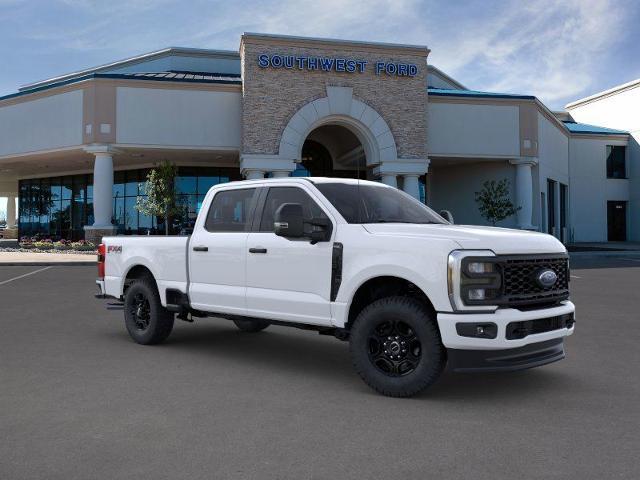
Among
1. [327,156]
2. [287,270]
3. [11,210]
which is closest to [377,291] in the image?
[287,270]

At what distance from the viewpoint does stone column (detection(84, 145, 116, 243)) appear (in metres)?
29.4

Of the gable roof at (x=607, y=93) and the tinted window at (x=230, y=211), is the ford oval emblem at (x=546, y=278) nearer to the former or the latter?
the tinted window at (x=230, y=211)

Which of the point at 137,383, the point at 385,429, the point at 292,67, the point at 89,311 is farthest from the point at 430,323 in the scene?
the point at 292,67

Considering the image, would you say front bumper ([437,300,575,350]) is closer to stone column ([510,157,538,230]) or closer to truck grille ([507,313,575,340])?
truck grille ([507,313,575,340])

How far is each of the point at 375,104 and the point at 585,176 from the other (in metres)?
21.5

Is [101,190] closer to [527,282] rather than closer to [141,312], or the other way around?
[141,312]

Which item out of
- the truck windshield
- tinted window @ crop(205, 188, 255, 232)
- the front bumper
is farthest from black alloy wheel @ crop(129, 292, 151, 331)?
the front bumper

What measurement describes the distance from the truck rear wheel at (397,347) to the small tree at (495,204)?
27099 mm

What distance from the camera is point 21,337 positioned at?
8.34 meters

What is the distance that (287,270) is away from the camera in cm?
627

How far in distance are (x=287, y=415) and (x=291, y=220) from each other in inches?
73.9

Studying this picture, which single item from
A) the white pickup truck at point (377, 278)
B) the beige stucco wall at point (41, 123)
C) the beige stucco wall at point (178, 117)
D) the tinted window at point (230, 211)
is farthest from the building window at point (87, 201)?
the white pickup truck at point (377, 278)

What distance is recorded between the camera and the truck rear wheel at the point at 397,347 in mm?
5203

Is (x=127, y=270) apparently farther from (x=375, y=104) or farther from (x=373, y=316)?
(x=375, y=104)
